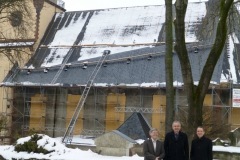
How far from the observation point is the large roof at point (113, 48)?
27375 mm

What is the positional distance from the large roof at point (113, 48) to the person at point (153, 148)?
1663 cm

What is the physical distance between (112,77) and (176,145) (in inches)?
778

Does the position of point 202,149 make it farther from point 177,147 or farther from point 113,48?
point 113,48

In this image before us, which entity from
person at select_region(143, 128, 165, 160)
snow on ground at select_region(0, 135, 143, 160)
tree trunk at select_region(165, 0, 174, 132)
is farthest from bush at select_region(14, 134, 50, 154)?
person at select_region(143, 128, 165, 160)

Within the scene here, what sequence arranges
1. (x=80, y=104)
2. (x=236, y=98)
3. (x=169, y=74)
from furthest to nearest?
(x=80, y=104) → (x=236, y=98) → (x=169, y=74)

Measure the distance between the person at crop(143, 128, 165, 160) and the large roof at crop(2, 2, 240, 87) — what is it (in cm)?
1663

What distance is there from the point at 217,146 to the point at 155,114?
14311 mm

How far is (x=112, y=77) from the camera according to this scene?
28.0 m

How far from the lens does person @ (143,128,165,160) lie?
8.29 m

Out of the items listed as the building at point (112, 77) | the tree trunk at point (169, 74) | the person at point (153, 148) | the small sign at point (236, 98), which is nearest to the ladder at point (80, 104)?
the building at point (112, 77)

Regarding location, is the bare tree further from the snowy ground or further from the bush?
the bush

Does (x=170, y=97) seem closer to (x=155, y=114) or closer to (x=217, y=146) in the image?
(x=217, y=146)

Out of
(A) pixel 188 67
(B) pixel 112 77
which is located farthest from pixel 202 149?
(B) pixel 112 77

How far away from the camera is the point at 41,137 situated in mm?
11664
